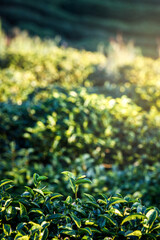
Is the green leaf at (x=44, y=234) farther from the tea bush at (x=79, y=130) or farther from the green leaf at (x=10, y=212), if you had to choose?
the tea bush at (x=79, y=130)

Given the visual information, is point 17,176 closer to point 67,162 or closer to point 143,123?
point 67,162

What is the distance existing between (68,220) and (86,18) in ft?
76.7

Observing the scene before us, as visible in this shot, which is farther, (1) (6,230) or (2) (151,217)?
(2) (151,217)

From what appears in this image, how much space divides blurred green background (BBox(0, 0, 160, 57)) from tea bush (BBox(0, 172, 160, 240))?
1975 centimetres

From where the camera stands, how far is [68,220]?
1.12 meters

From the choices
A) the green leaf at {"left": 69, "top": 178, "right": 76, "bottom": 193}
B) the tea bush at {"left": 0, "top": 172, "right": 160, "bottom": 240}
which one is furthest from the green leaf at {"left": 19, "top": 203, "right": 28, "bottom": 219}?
the green leaf at {"left": 69, "top": 178, "right": 76, "bottom": 193}

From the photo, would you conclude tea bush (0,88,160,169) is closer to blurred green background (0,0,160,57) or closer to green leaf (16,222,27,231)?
green leaf (16,222,27,231)

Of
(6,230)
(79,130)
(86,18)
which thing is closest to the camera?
(6,230)

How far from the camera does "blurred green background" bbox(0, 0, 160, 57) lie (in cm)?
2056

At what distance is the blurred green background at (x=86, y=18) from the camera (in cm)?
2056

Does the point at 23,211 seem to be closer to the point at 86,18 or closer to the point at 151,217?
the point at 151,217

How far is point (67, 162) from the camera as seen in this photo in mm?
3039

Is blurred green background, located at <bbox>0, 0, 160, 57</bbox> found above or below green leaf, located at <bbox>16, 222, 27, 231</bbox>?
above

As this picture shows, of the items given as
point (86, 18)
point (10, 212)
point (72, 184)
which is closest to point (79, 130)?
point (72, 184)
